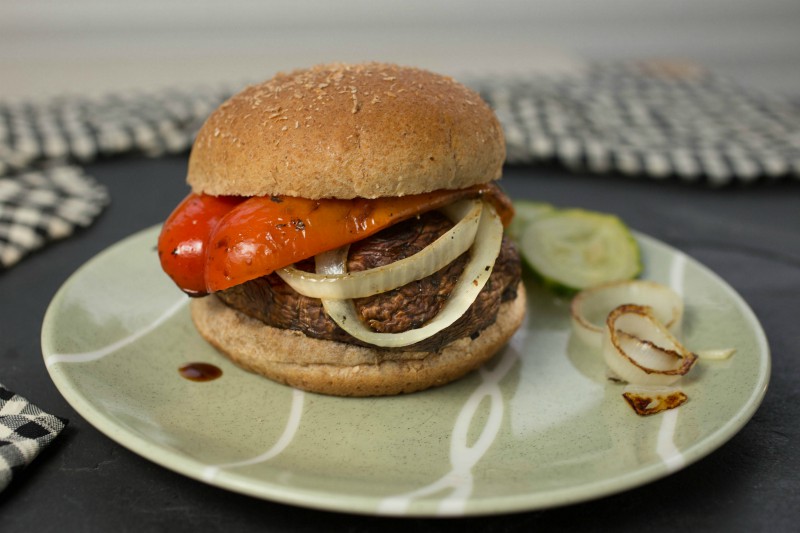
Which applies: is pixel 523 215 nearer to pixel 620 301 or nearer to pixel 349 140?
pixel 620 301

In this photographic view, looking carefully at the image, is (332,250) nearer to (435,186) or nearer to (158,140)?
(435,186)

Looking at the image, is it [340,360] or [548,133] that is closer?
[340,360]

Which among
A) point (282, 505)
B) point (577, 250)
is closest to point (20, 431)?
point (282, 505)

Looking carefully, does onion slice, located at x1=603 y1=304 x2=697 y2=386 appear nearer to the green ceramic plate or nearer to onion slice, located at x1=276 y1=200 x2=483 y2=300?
the green ceramic plate

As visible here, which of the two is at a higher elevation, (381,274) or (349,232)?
(349,232)

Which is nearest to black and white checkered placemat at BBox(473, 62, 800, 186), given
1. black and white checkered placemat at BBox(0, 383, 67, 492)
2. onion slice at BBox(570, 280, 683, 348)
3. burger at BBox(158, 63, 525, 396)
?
onion slice at BBox(570, 280, 683, 348)

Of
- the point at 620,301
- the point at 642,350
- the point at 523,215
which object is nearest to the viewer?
the point at 642,350

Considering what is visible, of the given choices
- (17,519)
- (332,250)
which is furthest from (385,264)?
(17,519)
